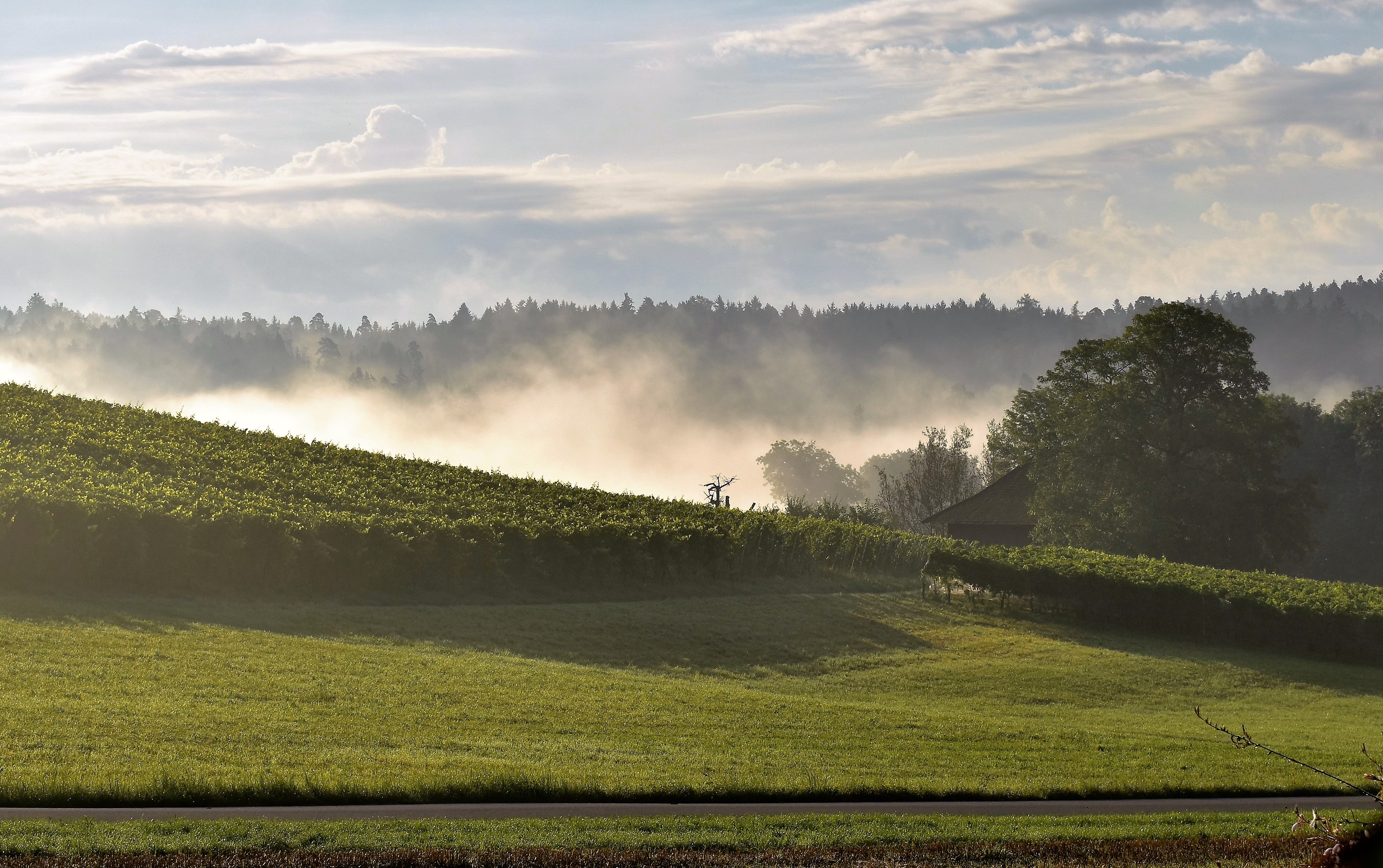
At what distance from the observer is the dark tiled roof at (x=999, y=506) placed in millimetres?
51250

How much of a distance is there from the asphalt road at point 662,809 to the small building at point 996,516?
37212 millimetres

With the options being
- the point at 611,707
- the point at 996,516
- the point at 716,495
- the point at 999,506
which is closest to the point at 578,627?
the point at 611,707

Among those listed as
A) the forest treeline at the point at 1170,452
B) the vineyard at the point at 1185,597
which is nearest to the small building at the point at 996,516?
the forest treeline at the point at 1170,452

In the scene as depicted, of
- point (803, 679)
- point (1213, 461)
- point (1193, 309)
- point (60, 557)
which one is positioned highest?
point (1193, 309)

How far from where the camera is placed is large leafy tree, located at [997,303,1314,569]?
44688 millimetres

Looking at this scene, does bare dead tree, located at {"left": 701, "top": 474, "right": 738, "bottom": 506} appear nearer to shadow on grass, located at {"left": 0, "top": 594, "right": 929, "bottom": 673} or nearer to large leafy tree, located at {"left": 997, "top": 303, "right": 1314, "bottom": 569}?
large leafy tree, located at {"left": 997, "top": 303, "right": 1314, "bottom": 569}

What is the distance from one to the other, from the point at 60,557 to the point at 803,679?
15.3m

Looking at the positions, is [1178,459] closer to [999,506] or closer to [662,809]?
[999,506]

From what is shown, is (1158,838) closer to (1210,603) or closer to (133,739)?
(133,739)

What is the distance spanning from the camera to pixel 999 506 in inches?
2048

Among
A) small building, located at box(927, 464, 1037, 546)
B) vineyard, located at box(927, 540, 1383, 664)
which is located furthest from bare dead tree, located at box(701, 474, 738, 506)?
vineyard, located at box(927, 540, 1383, 664)

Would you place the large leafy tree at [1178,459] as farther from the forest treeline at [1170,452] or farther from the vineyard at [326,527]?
the vineyard at [326,527]

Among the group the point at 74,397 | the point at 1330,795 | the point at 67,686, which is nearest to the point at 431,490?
the point at 74,397

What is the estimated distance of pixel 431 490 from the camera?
112 feet
